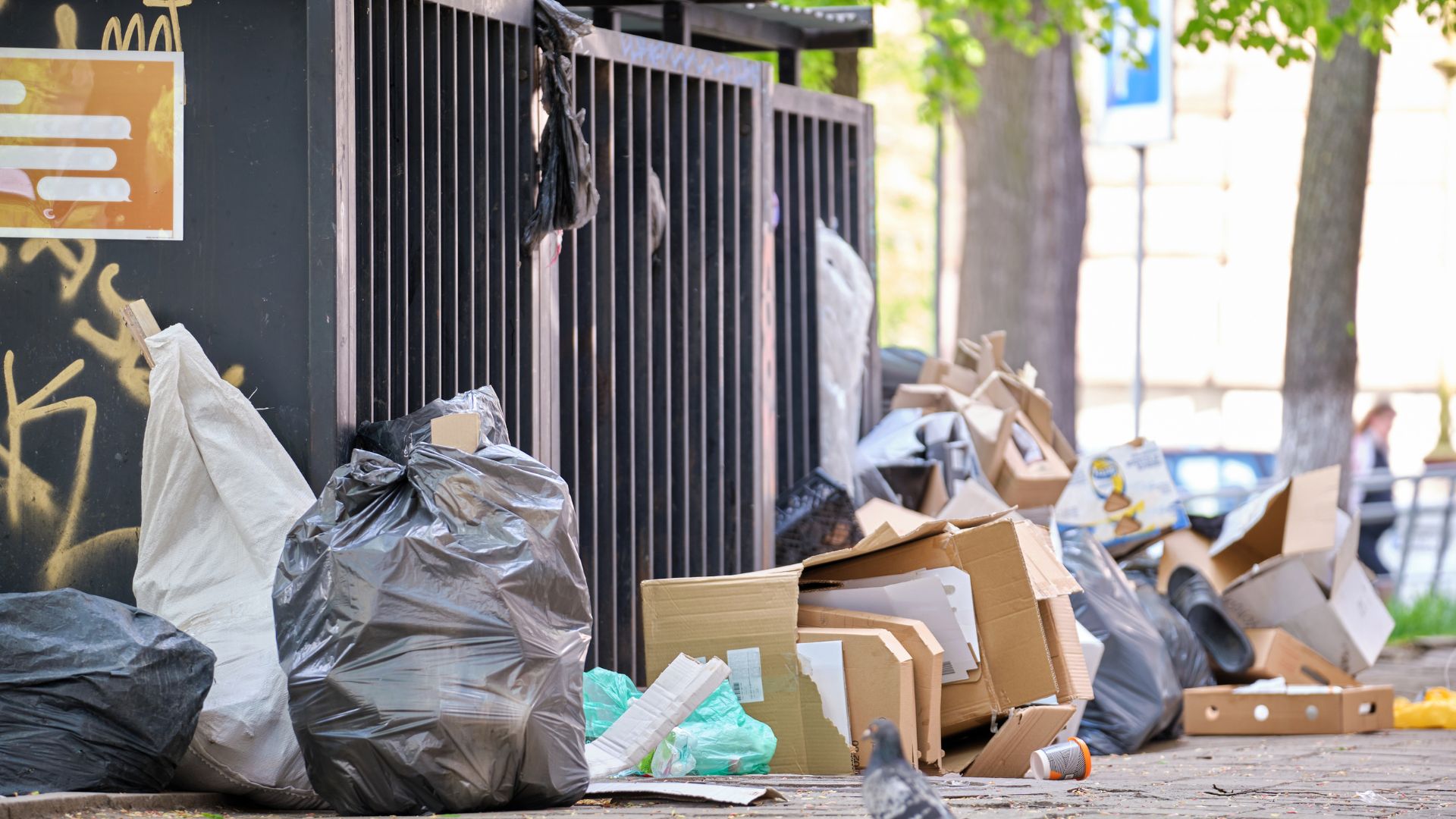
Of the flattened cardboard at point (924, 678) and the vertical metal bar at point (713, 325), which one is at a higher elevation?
the vertical metal bar at point (713, 325)

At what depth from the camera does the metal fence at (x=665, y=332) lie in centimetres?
587

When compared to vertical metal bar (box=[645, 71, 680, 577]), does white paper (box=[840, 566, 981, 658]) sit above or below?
below

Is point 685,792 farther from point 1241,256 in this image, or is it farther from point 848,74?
point 1241,256

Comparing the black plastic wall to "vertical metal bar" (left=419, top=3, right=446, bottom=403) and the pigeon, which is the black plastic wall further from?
the pigeon

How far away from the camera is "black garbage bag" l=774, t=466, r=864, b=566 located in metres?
6.65

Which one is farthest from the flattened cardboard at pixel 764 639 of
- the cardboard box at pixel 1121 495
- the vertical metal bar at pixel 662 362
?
the cardboard box at pixel 1121 495

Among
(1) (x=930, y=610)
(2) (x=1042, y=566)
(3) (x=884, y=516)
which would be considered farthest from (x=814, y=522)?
(1) (x=930, y=610)

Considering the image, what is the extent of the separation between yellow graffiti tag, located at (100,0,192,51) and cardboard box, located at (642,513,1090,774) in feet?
6.46

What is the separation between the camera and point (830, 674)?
4770mm

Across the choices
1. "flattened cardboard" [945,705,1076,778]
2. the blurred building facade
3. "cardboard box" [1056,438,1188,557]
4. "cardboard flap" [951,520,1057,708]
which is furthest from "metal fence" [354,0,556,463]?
the blurred building facade

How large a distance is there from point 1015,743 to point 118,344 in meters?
2.68

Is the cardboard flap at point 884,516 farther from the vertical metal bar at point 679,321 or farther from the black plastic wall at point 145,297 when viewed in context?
the black plastic wall at point 145,297

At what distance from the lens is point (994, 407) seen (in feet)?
26.2

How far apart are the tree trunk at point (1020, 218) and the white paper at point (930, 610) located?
21.9 ft
